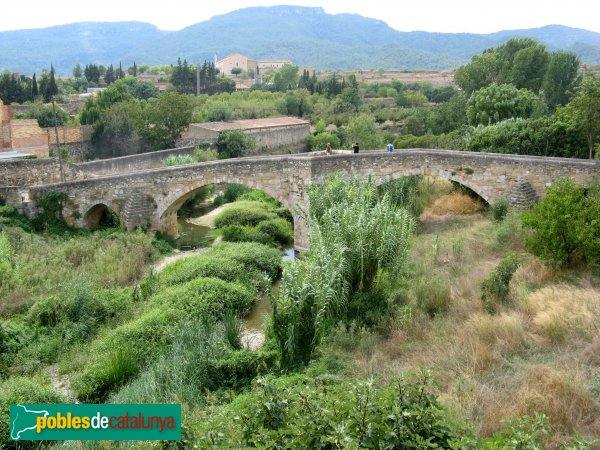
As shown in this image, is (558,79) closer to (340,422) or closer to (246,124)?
(246,124)

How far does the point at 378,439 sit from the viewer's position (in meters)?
6.05

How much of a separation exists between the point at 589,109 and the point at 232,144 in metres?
24.1

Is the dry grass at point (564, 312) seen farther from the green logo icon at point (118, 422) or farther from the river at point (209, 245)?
the green logo icon at point (118, 422)

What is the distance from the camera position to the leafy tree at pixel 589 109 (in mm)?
22734

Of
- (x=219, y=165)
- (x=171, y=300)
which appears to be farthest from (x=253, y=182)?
(x=171, y=300)

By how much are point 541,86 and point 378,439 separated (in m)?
40.2

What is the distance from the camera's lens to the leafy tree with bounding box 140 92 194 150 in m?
41.0

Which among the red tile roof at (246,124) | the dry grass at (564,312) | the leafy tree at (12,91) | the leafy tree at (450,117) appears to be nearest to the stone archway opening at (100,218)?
the dry grass at (564,312)

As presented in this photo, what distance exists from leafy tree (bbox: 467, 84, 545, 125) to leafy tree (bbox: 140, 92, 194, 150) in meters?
20.8

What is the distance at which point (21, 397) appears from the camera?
9789 millimetres

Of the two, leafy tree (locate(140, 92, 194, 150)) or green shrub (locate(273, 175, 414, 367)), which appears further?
leafy tree (locate(140, 92, 194, 150))

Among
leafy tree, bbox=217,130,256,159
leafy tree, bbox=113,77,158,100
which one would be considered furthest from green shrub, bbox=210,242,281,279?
leafy tree, bbox=113,77,158,100

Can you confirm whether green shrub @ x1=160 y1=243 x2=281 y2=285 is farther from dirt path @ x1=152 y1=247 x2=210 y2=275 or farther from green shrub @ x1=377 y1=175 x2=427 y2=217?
green shrub @ x1=377 y1=175 x2=427 y2=217

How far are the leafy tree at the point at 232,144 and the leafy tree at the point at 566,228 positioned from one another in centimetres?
2827
